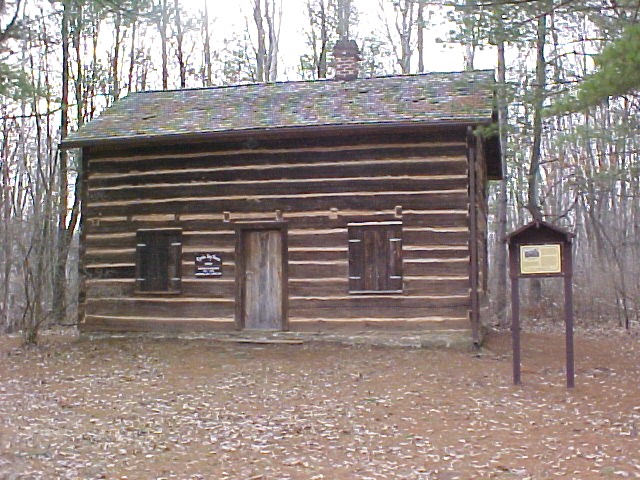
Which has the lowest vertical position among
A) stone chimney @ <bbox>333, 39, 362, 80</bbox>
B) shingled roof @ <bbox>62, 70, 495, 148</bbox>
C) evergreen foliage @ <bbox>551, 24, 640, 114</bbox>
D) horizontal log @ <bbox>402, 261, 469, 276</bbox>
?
horizontal log @ <bbox>402, 261, 469, 276</bbox>

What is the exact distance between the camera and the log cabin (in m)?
13.3

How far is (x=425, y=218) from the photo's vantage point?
1333cm

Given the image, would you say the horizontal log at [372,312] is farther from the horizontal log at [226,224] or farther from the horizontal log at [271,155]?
the horizontal log at [271,155]

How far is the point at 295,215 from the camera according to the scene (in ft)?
45.5

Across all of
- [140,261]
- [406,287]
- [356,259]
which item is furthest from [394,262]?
[140,261]

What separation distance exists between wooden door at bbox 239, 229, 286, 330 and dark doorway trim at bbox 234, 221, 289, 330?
0.02m

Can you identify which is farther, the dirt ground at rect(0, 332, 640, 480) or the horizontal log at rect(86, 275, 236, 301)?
the horizontal log at rect(86, 275, 236, 301)

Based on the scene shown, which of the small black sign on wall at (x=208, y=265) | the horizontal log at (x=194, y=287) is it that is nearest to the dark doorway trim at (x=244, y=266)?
the horizontal log at (x=194, y=287)

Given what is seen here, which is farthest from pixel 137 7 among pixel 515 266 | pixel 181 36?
pixel 181 36

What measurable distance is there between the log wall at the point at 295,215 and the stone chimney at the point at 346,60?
3417mm

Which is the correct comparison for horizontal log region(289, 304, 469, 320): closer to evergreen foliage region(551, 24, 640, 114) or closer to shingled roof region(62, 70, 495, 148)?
shingled roof region(62, 70, 495, 148)

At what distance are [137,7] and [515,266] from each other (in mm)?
6029

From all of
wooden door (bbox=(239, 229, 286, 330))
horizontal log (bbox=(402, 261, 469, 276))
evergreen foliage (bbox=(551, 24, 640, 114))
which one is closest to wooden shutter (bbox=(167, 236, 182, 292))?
wooden door (bbox=(239, 229, 286, 330))

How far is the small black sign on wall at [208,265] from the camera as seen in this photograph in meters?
14.2
